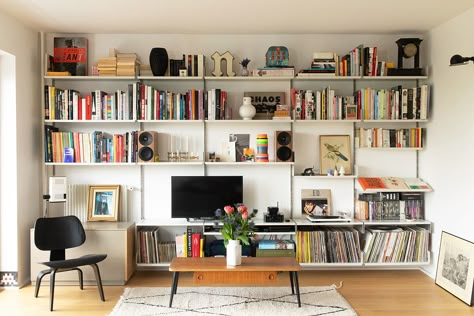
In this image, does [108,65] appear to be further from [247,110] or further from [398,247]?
[398,247]

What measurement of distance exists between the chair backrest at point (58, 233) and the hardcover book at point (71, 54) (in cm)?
162

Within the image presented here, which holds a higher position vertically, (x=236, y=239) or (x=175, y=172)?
(x=175, y=172)

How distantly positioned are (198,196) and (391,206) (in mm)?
2094

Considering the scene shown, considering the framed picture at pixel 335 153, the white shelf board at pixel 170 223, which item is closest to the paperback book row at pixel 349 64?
the framed picture at pixel 335 153

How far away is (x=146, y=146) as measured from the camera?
4887 mm

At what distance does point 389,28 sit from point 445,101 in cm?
97

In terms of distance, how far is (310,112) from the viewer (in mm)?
4953

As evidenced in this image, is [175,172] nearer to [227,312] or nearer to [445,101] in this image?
[227,312]

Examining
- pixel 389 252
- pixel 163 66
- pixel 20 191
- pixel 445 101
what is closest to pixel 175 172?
pixel 163 66

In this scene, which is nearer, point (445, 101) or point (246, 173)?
point (445, 101)

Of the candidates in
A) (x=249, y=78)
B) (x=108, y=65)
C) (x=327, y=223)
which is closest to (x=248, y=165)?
(x=249, y=78)

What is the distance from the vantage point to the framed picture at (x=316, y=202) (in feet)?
17.0

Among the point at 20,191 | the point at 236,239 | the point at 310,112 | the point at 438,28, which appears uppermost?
the point at 438,28

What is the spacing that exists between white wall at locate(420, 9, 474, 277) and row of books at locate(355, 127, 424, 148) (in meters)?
0.14
